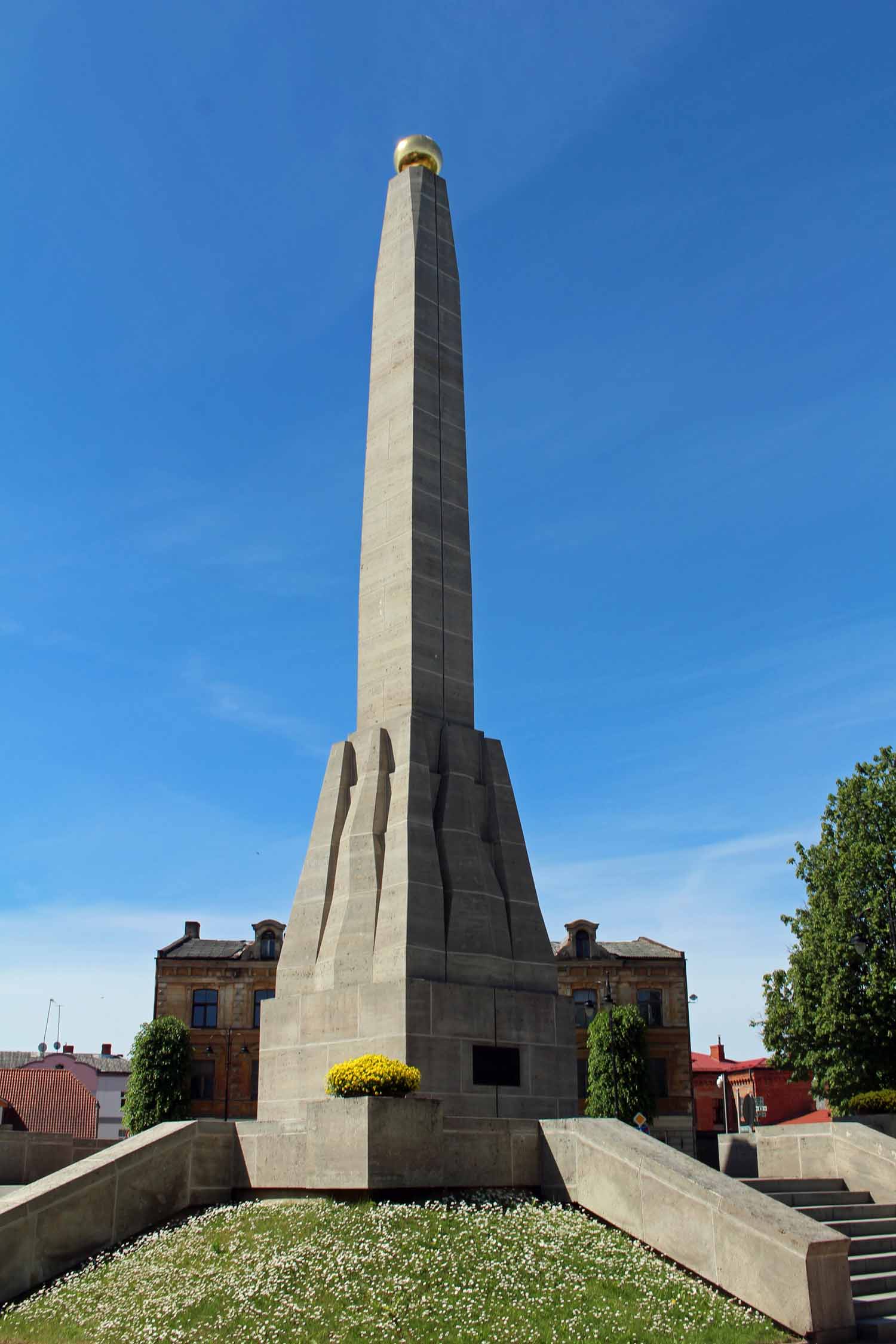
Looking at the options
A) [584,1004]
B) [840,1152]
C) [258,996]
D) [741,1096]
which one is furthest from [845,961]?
[741,1096]

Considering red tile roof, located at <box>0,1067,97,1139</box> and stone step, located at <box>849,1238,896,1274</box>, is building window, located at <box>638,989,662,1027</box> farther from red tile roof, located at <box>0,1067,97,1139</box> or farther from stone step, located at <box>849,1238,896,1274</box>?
stone step, located at <box>849,1238,896,1274</box>

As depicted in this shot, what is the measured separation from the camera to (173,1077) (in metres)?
49.6

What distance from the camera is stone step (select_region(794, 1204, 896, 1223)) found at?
1512 centimetres

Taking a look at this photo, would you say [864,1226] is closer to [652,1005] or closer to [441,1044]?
[441,1044]

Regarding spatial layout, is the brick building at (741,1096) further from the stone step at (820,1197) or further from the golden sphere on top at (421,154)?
the golden sphere on top at (421,154)

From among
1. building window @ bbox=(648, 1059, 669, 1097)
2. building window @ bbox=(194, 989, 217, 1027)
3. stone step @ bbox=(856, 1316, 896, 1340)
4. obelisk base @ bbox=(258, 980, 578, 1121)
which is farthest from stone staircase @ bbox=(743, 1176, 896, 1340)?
building window @ bbox=(194, 989, 217, 1027)

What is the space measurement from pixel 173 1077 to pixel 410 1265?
1601 inches

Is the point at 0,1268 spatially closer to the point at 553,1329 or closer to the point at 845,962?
the point at 553,1329

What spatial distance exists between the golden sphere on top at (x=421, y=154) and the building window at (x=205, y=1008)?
44.0 metres

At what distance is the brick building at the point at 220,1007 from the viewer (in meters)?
56.7

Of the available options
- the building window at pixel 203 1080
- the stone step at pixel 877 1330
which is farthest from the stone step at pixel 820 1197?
the building window at pixel 203 1080

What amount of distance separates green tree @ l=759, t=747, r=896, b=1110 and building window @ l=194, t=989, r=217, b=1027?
32612 mm

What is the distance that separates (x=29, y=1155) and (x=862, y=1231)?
13625mm

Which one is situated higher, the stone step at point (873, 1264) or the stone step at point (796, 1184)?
the stone step at point (796, 1184)
